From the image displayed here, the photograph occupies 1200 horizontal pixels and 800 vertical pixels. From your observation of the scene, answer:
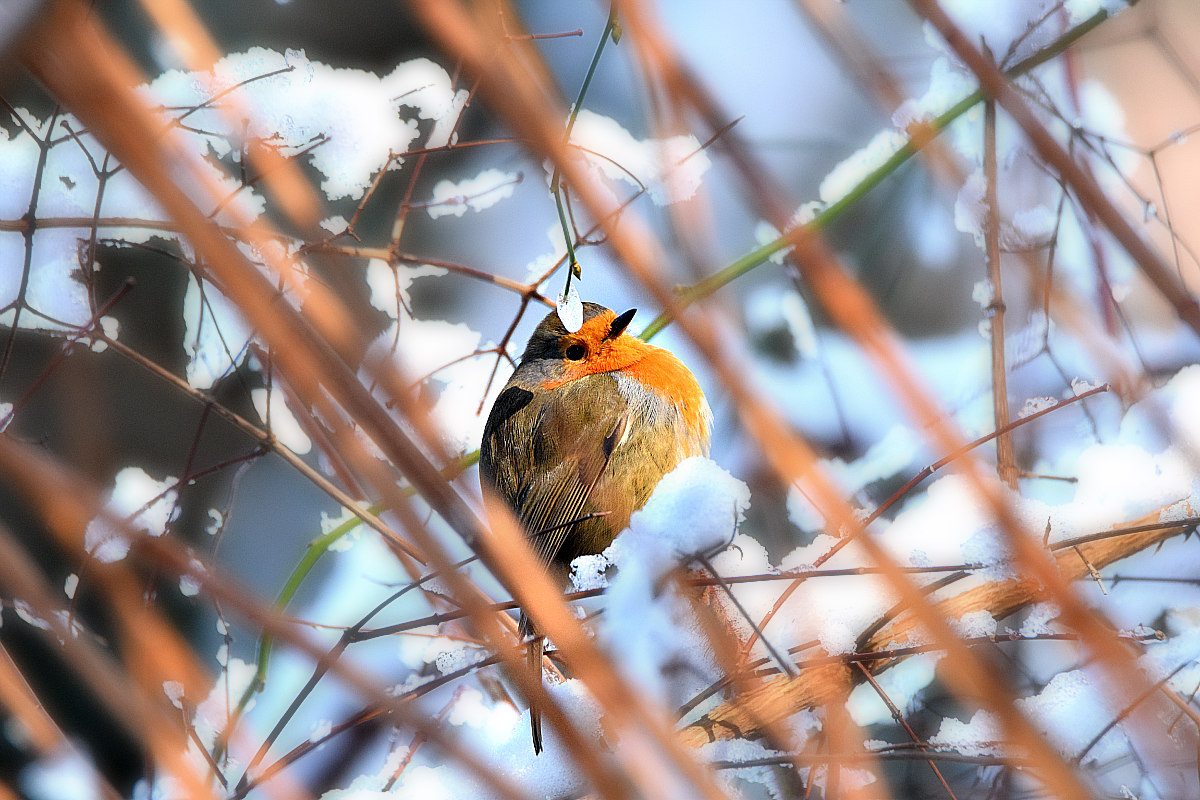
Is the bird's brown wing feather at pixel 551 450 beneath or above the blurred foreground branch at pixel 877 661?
above

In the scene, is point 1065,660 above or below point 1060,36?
below

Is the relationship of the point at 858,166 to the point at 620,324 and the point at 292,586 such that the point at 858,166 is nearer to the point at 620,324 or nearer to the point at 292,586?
the point at 620,324

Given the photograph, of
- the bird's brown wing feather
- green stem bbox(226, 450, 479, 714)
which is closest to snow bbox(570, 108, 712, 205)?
the bird's brown wing feather

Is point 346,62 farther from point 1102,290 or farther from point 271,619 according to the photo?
point 1102,290

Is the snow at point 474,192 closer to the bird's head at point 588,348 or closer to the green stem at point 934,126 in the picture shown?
the bird's head at point 588,348

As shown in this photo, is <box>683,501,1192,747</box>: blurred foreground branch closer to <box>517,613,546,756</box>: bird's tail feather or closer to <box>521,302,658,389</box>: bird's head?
<box>517,613,546,756</box>: bird's tail feather

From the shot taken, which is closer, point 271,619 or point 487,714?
point 271,619

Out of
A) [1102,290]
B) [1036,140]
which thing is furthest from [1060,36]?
[1036,140]

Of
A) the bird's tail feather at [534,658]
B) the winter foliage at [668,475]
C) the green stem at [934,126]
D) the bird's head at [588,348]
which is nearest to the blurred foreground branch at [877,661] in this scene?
the winter foliage at [668,475]
